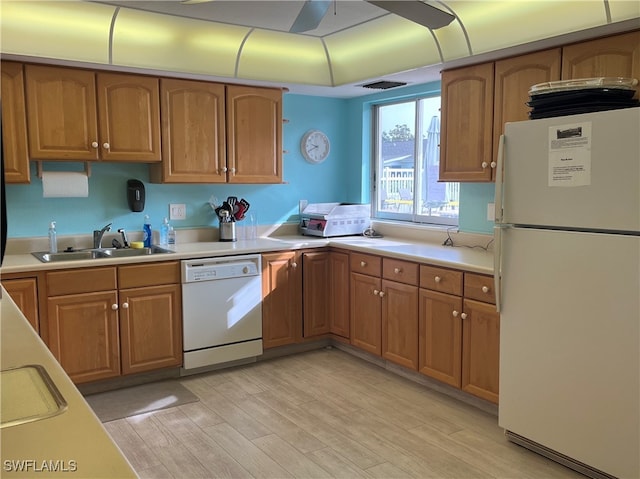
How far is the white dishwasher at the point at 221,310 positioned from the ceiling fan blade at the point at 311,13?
1.80 meters

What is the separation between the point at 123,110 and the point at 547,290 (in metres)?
2.86

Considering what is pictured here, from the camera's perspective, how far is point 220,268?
387cm

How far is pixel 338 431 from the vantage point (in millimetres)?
3041

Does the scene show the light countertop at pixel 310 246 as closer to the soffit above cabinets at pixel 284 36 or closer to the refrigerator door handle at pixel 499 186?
the refrigerator door handle at pixel 499 186

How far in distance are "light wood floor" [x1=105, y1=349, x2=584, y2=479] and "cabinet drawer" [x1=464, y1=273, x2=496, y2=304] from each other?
69cm

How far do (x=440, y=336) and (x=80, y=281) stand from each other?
2.24 meters

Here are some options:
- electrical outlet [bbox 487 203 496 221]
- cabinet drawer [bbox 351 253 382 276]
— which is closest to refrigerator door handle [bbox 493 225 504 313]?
electrical outlet [bbox 487 203 496 221]

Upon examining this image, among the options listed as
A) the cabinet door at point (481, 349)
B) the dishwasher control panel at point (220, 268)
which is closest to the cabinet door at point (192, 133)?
the dishwasher control panel at point (220, 268)

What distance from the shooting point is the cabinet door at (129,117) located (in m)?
3.67

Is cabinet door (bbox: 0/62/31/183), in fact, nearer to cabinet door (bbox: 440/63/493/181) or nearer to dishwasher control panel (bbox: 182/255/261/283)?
dishwasher control panel (bbox: 182/255/261/283)

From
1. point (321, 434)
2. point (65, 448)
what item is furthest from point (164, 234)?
point (65, 448)

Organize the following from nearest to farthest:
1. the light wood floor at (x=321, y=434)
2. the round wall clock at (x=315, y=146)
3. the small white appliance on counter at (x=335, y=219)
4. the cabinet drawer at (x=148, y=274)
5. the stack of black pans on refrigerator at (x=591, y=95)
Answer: the stack of black pans on refrigerator at (x=591, y=95)
the light wood floor at (x=321, y=434)
the cabinet drawer at (x=148, y=274)
the small white appliance on counter at (x=335, y=219)
the round wall clock at (x=315, y=146)

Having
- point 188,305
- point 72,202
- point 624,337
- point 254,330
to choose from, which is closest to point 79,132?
point 72,202

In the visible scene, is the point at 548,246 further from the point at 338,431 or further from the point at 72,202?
the point at 72,202
